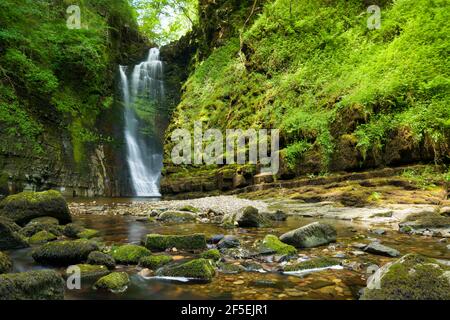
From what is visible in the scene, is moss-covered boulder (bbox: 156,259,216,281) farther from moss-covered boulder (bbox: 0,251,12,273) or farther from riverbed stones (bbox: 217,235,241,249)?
moss-covered boulder (bbox: 0,251,12,273)

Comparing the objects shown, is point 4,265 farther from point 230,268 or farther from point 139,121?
point 139,121

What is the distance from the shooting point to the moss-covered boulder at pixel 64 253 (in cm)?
467

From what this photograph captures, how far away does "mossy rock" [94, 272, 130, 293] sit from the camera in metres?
3.64

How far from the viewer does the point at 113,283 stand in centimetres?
367

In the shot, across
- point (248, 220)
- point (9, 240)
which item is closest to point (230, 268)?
point (248, 220)

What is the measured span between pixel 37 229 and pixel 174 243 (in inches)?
131

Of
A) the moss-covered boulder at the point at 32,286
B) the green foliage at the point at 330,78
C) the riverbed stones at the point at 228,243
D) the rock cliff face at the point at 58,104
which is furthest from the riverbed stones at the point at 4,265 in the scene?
the rock cliff face at the point at 58,104

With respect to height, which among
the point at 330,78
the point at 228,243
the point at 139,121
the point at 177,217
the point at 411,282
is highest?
the point at 330,78

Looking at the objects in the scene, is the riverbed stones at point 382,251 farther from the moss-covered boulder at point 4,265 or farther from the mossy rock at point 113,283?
the moss-covered boulder at point 4,265

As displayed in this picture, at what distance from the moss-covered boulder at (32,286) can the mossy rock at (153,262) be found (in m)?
1.33

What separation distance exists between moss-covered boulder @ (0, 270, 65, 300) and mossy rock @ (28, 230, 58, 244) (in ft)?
11.7
